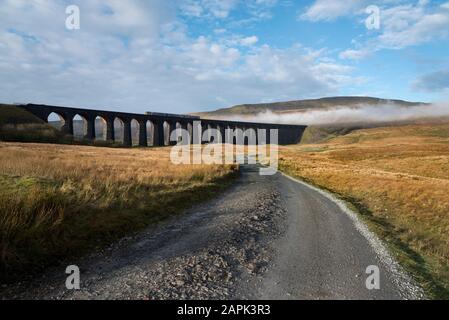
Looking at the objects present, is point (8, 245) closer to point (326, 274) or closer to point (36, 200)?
point (36, 200)

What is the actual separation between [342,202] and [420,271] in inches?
434

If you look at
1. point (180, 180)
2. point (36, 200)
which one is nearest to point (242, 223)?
point (36, 200)

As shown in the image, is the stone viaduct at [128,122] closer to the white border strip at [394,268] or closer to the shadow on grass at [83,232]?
the shadow on grass at [83,232]

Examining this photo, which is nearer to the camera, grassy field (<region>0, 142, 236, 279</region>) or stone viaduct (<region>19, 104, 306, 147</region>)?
grassy field (<region>0, 142, 236, 279</region>)

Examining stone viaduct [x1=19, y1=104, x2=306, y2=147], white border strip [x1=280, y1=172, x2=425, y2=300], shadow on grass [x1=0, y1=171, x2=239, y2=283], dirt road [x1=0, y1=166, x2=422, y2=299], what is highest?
stone viaduct [x1=19, y1=104, x2=306, y2=147]

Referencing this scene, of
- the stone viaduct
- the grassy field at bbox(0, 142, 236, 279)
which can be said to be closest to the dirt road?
the grassy field at bbox(0, 142, 236, 279)

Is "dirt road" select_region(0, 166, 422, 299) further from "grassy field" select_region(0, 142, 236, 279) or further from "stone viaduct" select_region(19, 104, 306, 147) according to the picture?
"stone viaduct" select_region(19, 104, 306, 147)

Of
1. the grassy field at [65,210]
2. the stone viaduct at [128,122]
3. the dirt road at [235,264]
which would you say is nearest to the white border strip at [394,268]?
the dirt road at [235,264]

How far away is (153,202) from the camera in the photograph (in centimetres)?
1469

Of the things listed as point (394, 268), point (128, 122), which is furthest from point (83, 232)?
point (128, 122)

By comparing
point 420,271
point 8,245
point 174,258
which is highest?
point 8,245

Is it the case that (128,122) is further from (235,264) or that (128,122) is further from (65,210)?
(235,264)

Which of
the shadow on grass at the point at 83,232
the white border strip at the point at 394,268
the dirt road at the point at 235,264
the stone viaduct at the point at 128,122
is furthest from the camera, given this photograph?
the stone viaduct at the point at 128,122
